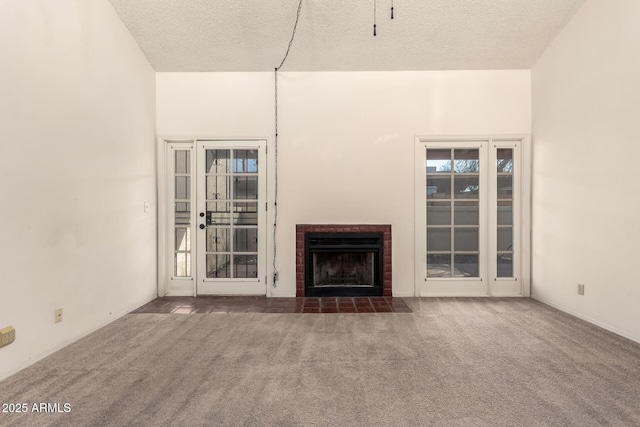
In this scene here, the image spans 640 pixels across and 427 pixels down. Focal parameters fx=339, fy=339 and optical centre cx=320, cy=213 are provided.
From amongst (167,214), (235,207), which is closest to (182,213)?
(167,214)

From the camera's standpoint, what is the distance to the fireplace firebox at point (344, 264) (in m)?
4.30

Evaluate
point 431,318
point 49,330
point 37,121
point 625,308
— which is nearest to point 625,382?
point 625,308

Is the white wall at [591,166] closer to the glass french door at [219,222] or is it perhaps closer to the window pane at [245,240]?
the glass french door at [219,222]

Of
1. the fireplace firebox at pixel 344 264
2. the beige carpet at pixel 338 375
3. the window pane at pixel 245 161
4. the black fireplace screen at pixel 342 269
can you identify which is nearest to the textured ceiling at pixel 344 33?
the window pane at pixel 245 161

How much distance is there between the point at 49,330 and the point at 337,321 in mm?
2439

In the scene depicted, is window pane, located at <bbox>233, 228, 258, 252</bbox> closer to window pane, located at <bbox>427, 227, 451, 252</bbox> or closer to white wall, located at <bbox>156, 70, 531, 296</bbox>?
white wall, located at <bbox>156, 70, 531, 296</bbox>

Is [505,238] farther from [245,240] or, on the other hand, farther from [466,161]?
[245,240]

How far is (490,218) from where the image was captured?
4.44m

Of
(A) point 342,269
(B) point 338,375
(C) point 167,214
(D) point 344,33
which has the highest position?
(D) point 344,33

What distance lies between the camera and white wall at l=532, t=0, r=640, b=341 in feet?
9.76

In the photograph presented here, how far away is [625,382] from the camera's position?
2.19 metres

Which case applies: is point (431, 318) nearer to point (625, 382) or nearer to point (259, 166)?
point (625, 382)

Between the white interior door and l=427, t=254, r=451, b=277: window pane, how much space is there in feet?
7.17

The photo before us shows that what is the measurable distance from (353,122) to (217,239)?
2.36 m
